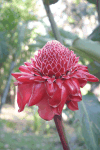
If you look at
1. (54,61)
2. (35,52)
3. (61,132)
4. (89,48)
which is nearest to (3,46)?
(35,52)

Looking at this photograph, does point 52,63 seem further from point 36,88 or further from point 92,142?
point 92,142

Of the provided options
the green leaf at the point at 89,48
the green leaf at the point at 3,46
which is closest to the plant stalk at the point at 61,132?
the green leaf at the point at 89,48

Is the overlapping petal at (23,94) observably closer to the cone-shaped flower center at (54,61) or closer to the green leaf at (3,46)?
the cone-shaped flower center at (54,61)

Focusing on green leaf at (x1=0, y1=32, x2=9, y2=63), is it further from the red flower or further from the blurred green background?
the red flower

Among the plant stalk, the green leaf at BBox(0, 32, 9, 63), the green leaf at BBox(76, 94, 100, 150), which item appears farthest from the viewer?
the green leaf at BBox(0, 32, 9, 63)

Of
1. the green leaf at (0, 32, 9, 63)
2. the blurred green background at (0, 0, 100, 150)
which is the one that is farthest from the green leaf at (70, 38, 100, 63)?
the green leaf at (0, 32, 9, 63)

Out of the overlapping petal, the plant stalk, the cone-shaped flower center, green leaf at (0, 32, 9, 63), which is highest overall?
the cone-shaped flower center
